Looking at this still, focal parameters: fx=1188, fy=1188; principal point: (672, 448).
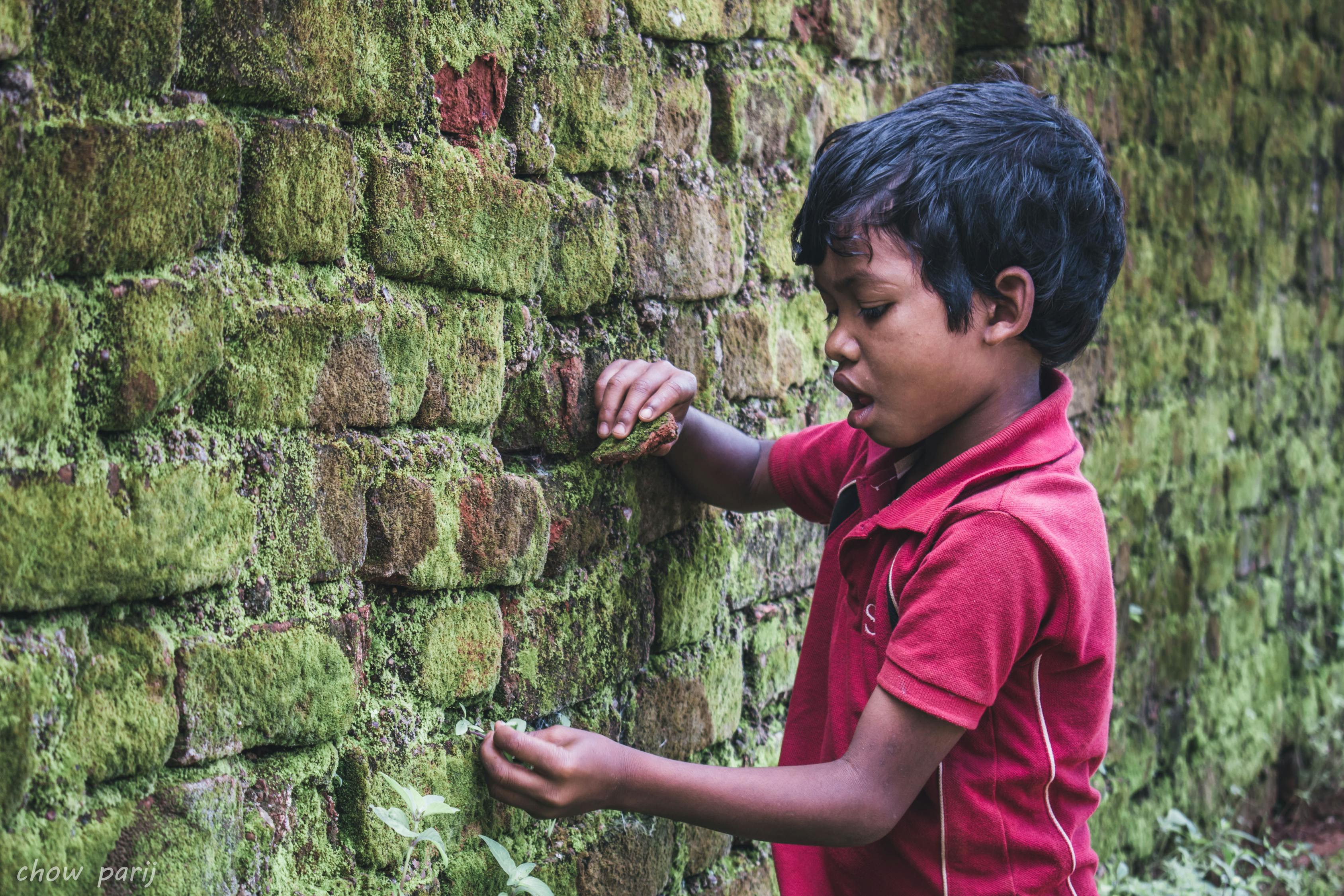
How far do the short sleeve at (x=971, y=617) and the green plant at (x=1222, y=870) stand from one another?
2.10 meters

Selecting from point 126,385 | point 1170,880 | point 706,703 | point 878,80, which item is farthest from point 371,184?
point 1170,880

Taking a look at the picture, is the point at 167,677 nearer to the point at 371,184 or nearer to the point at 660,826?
the point at 371,184

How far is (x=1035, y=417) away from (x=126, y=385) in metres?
1.13

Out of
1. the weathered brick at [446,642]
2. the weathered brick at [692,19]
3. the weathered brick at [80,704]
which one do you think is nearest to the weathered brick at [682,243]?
the weathered brick at [692,19]

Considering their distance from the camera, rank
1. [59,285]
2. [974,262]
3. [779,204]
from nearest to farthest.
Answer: [59,285]
[974,262]
[779,204]

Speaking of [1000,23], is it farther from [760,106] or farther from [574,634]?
[574,634]

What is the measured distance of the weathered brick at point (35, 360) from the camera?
1.03 meters

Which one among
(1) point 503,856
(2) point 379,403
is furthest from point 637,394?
(1) point 503,856

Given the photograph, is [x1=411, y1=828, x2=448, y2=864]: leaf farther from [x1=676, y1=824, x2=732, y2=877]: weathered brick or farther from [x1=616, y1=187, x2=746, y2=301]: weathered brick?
[x1=616, y1=187, x2=746, y2=301]: weathered brick

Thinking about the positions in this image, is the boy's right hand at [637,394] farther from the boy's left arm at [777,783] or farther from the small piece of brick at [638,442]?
the boy's left arm at [777,783]

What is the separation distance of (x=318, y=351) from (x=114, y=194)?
28 centimetres

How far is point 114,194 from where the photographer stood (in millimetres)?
1093

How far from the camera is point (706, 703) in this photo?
80.1 inches

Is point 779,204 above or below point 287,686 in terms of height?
above
